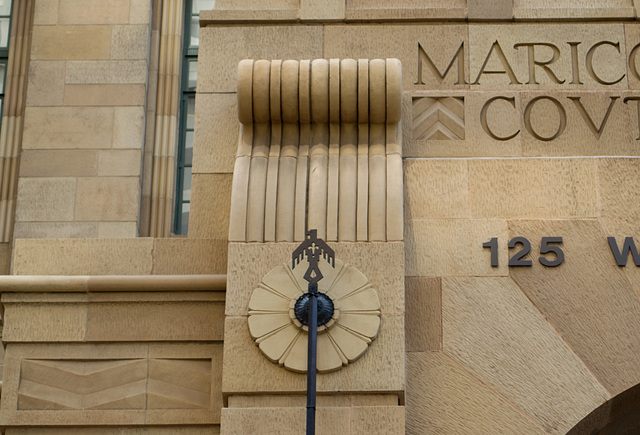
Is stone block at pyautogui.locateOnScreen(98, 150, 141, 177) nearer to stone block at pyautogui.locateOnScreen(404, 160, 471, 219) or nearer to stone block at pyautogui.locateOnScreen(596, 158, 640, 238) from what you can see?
stone block at pyautogui.locateOnScreen(404, 160, 471, 219)

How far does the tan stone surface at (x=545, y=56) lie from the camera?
11.0 m

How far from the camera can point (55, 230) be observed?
1658 cm

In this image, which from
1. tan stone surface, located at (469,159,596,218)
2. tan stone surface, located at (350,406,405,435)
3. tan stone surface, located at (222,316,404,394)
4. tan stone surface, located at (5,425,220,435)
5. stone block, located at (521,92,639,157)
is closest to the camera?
tan stone surface, located at (350,406,405,435)

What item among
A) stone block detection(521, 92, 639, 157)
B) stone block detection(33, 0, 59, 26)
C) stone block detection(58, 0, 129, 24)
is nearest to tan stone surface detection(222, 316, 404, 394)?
stone block detection(521, 92, 639, 157)

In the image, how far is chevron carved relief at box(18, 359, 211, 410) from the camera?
9992mm

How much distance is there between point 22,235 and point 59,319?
6.63 meters

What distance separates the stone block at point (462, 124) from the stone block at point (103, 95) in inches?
293

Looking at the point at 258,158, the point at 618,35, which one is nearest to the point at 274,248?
the point at 258,158

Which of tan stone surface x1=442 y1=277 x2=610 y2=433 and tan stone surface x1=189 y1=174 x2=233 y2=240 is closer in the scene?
tan stone surface x1=442 y1=277 x2=610 y2=433

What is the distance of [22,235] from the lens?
54.2ft

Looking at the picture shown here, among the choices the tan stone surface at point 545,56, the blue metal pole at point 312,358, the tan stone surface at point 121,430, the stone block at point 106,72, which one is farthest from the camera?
the stone block at point 106,72

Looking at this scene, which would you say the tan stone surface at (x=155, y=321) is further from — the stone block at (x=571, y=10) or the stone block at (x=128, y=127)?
the stone block at (x=128, y=127)

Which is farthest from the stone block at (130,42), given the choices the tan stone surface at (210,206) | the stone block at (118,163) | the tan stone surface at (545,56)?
the tan stone surface at (545,56)

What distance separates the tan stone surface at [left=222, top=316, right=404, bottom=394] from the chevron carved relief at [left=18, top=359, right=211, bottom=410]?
25.4 inches
